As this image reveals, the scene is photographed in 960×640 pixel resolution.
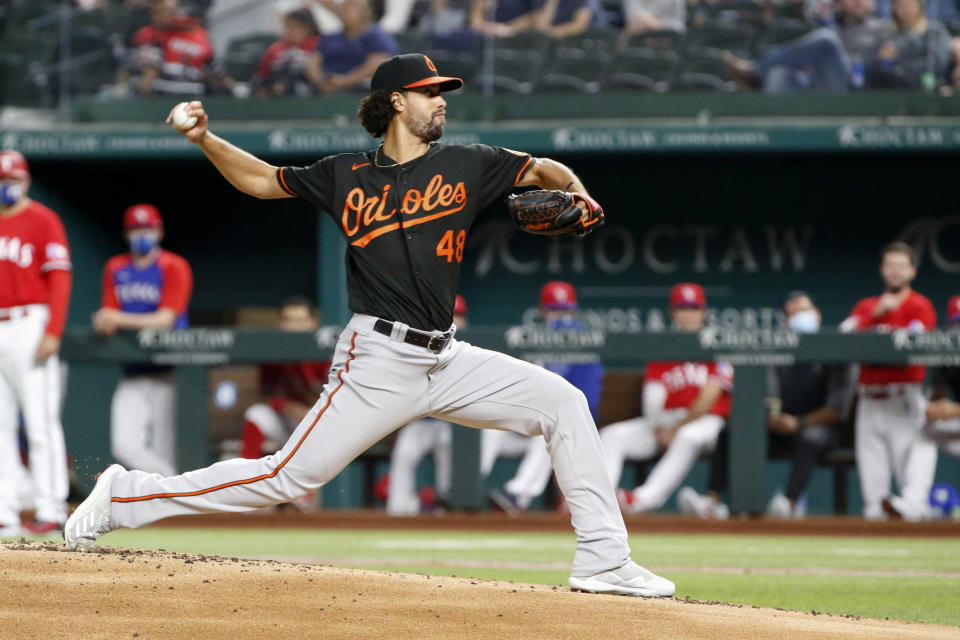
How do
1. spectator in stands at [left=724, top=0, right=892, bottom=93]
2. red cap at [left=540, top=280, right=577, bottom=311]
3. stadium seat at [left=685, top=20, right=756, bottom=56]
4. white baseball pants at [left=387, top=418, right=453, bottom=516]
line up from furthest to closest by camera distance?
stadium seat at [left=685, top=20, right=756, bottom=56], spectator in stands at [left=724, top=0, right=892, bottom=93], red cap at [left=540, top=280, right=577, bottom=311], white baseball pants at [left=387, top=418, right=453, bottom=516]

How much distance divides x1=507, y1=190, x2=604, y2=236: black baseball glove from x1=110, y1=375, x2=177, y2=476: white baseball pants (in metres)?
5.65

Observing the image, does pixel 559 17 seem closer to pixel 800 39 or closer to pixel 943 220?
pixel 800 39

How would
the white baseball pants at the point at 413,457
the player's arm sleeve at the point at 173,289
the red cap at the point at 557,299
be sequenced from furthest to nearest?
the red cap at the point at 557,299 → the player's arm sleeve at the point at 173,289 → the white baseball pants at the point at 413,457

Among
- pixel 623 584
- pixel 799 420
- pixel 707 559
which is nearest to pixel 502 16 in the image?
pixel 799 420

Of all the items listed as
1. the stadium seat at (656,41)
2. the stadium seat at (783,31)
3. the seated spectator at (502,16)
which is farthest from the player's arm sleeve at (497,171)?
the stadium seat at (783,31)

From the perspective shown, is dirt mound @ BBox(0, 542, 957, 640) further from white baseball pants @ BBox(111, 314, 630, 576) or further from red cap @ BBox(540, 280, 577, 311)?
red cap @ BBox(540, 280, 577, 311)

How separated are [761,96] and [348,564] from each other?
6594mm

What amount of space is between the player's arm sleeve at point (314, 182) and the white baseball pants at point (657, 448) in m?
5.05

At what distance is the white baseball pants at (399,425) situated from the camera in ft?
13.3

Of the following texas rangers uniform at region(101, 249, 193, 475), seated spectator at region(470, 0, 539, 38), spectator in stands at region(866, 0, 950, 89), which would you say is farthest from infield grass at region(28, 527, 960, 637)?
seated spectator at region(470, 0, 539, 38)

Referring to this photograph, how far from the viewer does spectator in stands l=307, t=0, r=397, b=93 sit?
11.6m

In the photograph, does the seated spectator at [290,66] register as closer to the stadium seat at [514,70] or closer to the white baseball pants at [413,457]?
the stadium seat at [514,70]

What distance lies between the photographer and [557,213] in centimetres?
409

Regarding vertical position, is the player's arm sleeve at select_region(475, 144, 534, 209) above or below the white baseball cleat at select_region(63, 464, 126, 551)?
above
